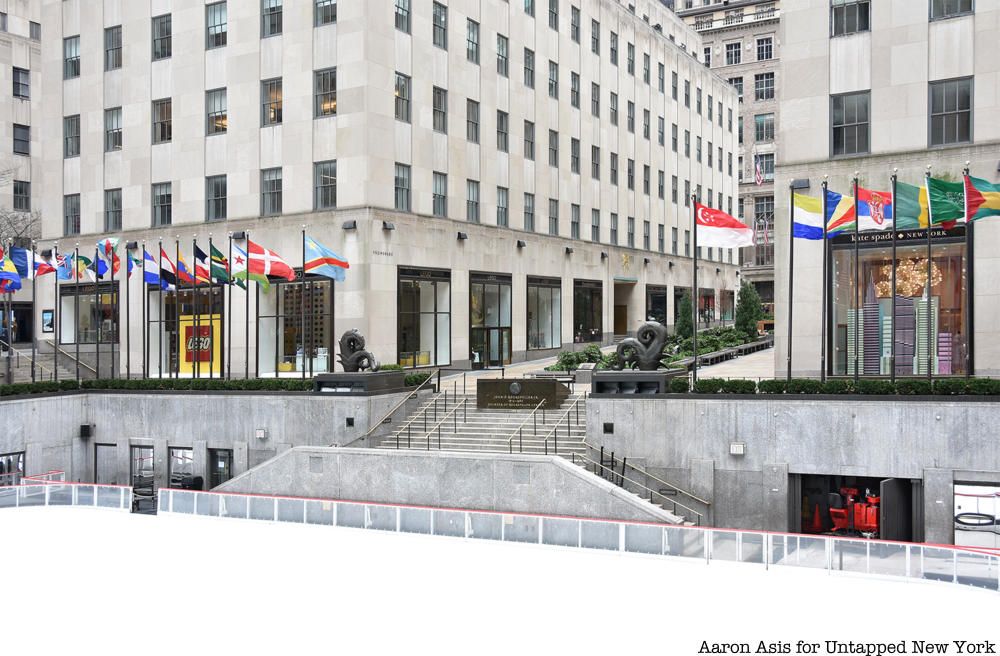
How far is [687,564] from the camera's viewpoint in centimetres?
1958

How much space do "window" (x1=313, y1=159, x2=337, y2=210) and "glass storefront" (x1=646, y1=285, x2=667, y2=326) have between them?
3000cm

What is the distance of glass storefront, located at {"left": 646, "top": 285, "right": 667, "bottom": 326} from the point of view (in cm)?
6412

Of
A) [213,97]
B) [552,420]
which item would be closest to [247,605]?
[552,420]

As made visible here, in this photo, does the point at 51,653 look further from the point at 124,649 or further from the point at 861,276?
the point at 861,276

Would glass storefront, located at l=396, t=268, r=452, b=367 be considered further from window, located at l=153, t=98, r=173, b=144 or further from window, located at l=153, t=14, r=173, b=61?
window, located at l=153, t=14, r=173, b=61

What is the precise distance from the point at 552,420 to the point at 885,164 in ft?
45.0

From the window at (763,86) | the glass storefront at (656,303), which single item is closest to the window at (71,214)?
the glass storefront at (656,303)

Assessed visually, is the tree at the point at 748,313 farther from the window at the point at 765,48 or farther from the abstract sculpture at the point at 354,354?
the window at the point at 765,48

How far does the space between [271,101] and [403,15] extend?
23.2ft

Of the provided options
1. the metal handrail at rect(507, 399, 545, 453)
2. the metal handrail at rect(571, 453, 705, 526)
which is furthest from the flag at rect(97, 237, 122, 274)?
the metal handrail at rect(571, 453, 705, 526)

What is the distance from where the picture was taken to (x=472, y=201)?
149 ft

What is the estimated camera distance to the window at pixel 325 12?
39.7m

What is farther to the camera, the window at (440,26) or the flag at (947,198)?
the window at (440,26)

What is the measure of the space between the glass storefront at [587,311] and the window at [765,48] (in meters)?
53.1
